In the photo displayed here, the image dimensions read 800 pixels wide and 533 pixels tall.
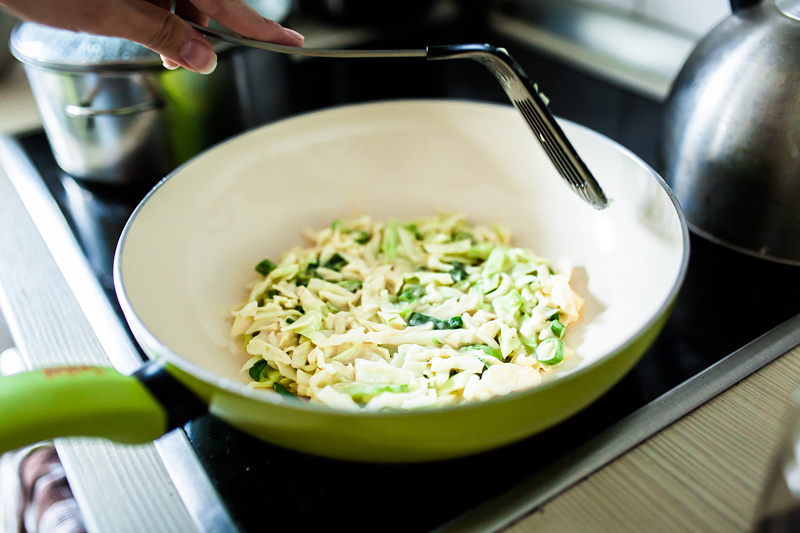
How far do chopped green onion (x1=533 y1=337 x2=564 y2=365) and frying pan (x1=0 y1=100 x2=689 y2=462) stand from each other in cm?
1

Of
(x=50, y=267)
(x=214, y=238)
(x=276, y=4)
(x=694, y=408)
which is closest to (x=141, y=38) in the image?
(x=214, y=238)

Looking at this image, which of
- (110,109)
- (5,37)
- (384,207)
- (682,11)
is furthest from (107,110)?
(682,11)


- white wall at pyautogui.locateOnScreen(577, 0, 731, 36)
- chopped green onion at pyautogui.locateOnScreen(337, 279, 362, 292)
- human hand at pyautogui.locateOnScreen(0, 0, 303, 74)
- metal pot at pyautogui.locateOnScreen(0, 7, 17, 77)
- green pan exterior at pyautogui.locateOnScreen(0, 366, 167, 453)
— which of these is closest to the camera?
green pan exterior at pyautogui.locateOnScreen(0, 366, 167, 453)

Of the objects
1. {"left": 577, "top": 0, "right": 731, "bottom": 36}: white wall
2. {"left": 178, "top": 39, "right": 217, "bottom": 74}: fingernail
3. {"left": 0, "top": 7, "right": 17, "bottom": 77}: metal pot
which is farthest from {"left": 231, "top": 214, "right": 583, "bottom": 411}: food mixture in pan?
{"left": 0, "top": 7, "right": 17, "bottom": 77}: metal pot

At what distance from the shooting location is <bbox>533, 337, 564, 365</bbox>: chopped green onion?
577 mm

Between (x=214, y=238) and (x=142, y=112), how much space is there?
0.23 metres

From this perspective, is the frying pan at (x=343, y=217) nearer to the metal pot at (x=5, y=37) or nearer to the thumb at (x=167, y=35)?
the thumb at (x=167, y=35)

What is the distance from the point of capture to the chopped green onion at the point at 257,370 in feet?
1.92

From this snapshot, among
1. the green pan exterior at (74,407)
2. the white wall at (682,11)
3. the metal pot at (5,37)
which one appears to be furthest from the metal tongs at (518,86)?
the metal pot at (5,37)

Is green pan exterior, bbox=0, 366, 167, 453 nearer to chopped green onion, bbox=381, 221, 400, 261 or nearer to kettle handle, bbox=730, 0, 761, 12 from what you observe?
chopped green onion, bbox=381, 221, 400, 261

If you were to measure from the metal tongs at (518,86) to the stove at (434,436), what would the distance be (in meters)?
0.17

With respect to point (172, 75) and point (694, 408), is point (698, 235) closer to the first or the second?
point (694, 408)

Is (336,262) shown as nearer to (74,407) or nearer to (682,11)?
(74,407)

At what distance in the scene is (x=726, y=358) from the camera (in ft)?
1.95
